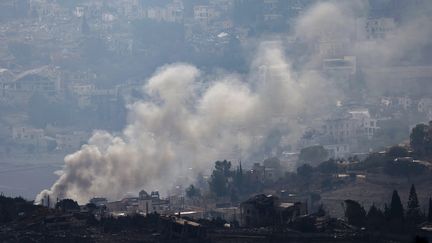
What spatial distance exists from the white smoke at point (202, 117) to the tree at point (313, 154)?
9.44 ft

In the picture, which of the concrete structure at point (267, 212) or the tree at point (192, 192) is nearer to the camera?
the concrete structure at point (267, 212)

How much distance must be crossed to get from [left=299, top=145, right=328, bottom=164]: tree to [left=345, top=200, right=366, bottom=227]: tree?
1276 cm

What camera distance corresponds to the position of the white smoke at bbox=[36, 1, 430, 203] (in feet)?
161

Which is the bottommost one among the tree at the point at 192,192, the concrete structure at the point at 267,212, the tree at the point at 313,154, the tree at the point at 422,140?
the concrete structure at the point at 267,212

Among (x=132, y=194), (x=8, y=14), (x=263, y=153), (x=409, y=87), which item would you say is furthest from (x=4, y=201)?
(x=8, y=14)

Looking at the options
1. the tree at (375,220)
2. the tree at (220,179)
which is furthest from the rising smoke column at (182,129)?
the tree at (375,220)

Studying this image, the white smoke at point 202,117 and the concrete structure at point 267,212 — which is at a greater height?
the white smoke at point 202,117

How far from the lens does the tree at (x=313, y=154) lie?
1954 inches

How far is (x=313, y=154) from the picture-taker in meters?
50.2

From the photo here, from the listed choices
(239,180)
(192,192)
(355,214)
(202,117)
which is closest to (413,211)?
(355,214)

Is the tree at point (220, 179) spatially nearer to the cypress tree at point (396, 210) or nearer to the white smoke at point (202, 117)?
the white smoke at point (202, 117)

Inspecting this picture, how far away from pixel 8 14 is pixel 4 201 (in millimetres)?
39274

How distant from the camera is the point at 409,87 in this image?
63.3 meters

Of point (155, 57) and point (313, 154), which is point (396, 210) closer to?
point (313, 154)
